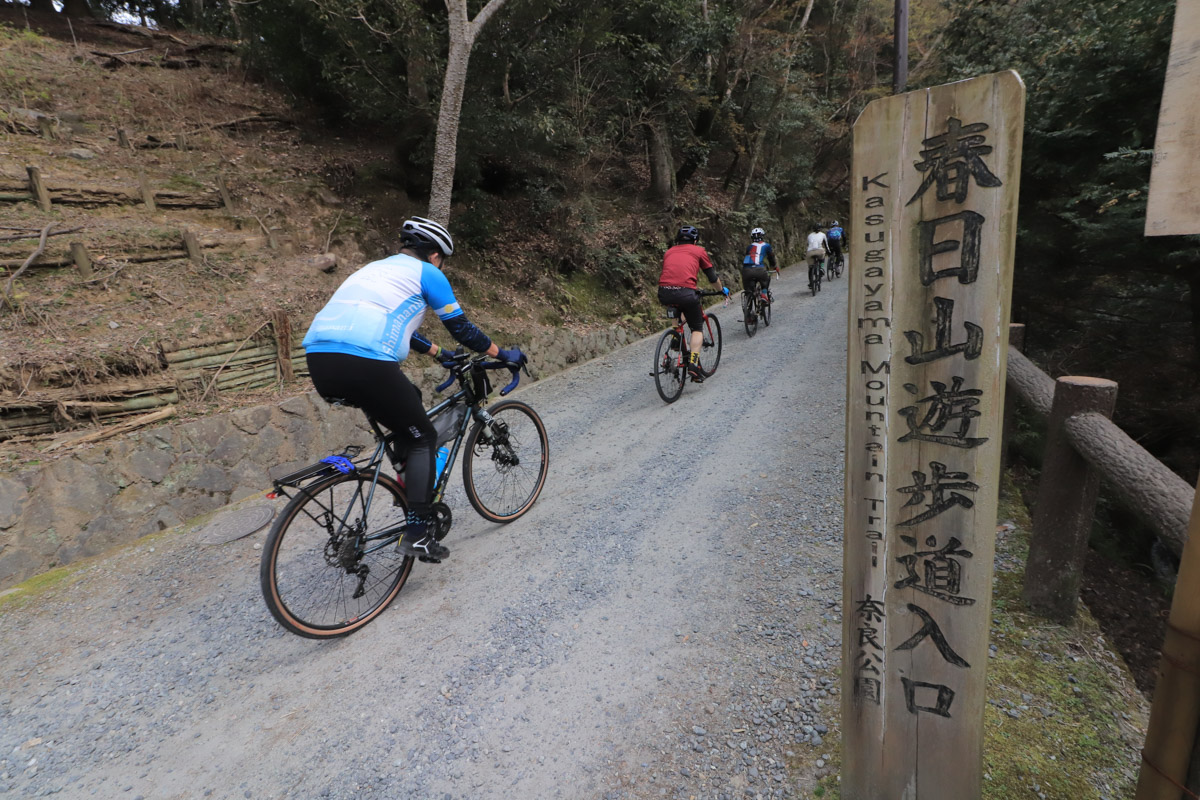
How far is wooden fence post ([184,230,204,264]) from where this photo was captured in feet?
21.6

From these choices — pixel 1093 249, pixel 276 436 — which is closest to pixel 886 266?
pixel 1093 249

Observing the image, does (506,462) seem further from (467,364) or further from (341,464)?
(341,464)

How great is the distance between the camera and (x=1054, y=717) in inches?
88.4

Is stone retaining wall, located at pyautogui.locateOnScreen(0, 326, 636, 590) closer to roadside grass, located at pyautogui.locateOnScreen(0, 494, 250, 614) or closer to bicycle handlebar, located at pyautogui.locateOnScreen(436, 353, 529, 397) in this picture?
roadside grass, located at pyautogui.locateOnScreen(0, 494, 250, 614)

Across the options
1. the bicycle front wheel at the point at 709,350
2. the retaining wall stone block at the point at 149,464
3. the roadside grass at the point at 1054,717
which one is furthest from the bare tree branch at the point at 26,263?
the bicycle front wheel at the point at 709,350

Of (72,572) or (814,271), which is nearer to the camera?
(72,572)

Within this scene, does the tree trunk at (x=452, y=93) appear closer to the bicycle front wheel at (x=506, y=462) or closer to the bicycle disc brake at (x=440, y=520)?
the bicycle front wheel at (x=506, y=462)

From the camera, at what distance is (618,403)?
7.04 metres

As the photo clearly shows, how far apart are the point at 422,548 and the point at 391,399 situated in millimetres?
988

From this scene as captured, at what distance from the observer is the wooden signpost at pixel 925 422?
4.82 feet

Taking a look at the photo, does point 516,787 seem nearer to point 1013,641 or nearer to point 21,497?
point 1013,641

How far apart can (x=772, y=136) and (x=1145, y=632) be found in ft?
55.6

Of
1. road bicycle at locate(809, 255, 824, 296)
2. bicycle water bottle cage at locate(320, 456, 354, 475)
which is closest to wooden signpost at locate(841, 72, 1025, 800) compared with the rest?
bicycle water bottle cage at locate(320, 456, 354, 475)

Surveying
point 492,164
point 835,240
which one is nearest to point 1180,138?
point 492,164
